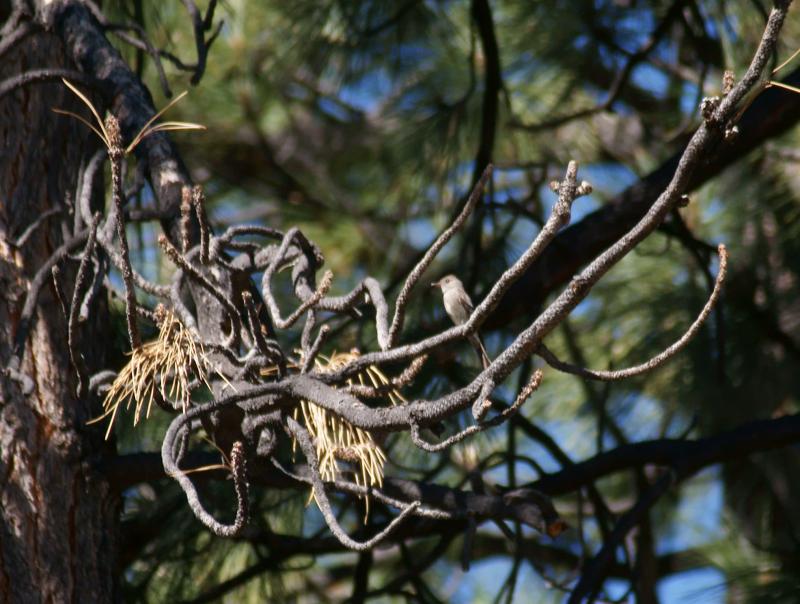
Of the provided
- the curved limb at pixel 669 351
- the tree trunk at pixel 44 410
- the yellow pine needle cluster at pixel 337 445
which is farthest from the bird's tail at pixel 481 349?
the tree trunk at pixel 44 410

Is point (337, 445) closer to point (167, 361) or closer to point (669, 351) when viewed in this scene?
point (167, 361)

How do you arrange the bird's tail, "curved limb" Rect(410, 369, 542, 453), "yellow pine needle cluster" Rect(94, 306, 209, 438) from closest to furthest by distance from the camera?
"curved limb" Rect(410, 369, 542, 453) < "yellow pine needle cluster" Rect(94, 306, 209, 438) < the bird's tail

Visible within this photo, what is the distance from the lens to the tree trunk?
153 cm

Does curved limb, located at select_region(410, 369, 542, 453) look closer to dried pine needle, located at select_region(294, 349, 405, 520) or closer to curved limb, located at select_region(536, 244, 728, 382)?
curved limb, located at select_region(536, 244, 728, 382)

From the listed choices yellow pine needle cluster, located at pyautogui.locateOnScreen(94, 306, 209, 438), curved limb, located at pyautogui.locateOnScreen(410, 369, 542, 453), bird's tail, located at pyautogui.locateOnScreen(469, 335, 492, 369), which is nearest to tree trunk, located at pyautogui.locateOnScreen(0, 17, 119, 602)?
yellow pine needle cluster, located at pyautogui.locateOnScreen(94, 306, 209, 438)

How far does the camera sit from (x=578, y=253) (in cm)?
201

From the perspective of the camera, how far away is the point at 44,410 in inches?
62.8

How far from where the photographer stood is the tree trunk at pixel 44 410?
153 cm

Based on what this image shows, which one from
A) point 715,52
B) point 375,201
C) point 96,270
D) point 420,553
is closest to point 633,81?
point 715,52

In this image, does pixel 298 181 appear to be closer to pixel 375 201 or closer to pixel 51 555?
pixel 375 201

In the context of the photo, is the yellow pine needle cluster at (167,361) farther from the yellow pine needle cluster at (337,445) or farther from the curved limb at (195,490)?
the yellow pine needle cluster at (337,445)

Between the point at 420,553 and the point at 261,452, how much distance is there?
170 cm

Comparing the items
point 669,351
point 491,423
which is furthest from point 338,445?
point 669,351

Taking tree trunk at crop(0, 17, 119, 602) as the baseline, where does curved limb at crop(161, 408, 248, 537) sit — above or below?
below
